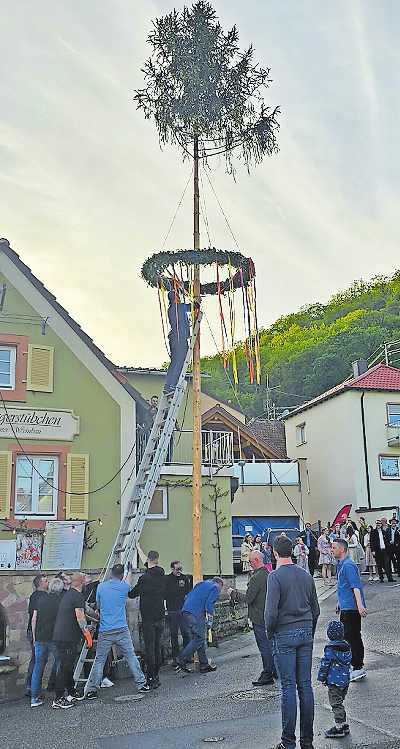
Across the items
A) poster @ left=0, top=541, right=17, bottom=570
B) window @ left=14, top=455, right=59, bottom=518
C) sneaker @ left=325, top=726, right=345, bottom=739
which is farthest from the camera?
window @ left=14, top=455, right=59, bottom=518

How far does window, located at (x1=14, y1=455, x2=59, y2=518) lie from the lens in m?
18.9

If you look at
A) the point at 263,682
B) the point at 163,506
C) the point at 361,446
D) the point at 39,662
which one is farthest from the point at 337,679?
the point at 361,446

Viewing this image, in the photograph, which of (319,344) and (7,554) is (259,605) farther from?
(319,344)

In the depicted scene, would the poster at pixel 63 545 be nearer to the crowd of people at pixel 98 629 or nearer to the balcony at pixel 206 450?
the balcony at pixel 206 450

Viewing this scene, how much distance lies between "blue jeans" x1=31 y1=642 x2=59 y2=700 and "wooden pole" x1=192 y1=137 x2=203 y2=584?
2.79 meters

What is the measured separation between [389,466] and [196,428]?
26067 mm

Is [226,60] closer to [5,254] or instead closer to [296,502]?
[5,254]

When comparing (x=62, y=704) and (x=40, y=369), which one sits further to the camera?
(x=40, y=369)

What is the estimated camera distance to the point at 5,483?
18.6 m

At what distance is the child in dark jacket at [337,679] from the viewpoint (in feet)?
26.3

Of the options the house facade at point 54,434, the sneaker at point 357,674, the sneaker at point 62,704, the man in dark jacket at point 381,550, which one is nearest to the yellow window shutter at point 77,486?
the house facade at point 54,434

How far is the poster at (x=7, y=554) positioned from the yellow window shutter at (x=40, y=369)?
11.9ft

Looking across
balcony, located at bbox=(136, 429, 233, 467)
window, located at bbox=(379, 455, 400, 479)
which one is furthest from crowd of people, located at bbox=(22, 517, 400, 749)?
window, located at bbox=(379, 455, 400, 479)

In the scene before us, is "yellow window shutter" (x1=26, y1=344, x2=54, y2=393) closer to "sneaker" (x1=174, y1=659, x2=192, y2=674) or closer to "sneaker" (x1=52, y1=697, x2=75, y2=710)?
"sneaker" (x1=174, y1=659, x2=192, y2=674)
